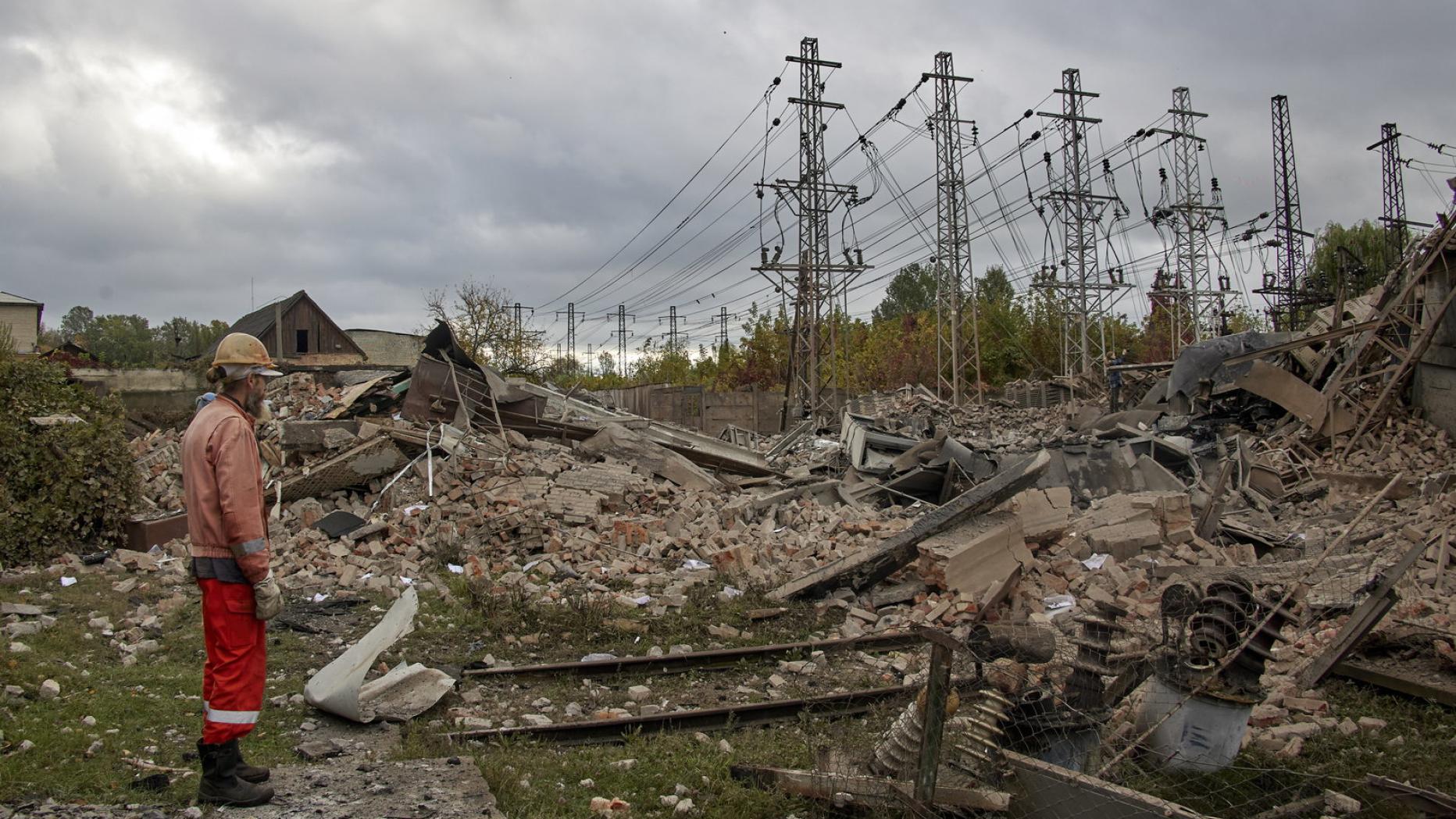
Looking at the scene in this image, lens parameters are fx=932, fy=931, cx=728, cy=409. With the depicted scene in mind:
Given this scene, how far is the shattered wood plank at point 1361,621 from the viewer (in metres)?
4.99

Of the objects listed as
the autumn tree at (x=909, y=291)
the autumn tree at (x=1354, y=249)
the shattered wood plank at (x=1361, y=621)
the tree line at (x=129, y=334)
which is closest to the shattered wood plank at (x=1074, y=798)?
the shattered wood plank at (x=1361, y=621)

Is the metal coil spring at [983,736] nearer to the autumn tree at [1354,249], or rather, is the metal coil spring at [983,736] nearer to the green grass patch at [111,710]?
the green grass patch at [111,710]

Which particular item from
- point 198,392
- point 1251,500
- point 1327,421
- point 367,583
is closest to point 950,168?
point 1327,421

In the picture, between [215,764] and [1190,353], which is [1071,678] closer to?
[215,764]

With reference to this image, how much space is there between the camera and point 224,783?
3.88 metres

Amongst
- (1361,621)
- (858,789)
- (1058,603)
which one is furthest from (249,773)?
(1058,603)

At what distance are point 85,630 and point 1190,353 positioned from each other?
65.9ft

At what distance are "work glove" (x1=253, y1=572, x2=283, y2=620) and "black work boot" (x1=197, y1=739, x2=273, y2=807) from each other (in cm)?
53

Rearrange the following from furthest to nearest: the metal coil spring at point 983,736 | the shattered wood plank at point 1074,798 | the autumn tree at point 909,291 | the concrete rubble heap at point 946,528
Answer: the autumn tree at point 909,291, the concrete rubble heap at point 946,528, the metal coil spring at point 983,736, the shattered wood plank at point 1074,798

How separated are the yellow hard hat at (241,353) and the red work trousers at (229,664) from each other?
37.7 inches

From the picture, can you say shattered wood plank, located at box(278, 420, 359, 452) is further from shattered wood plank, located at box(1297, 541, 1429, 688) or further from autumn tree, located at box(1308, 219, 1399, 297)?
autumn tree, located at box(1308, 219, 1399, 297)

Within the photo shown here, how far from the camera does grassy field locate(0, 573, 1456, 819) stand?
4.30 meters

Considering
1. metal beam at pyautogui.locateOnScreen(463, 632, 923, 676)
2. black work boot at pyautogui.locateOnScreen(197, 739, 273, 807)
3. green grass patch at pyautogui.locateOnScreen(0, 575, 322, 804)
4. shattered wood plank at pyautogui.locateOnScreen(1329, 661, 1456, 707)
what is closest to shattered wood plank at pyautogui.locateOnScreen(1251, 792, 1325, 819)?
shattered wood plank at pyautogui.locateOnScreen(1329, 661, 1456, 707)

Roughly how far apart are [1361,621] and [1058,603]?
353 centimetres
